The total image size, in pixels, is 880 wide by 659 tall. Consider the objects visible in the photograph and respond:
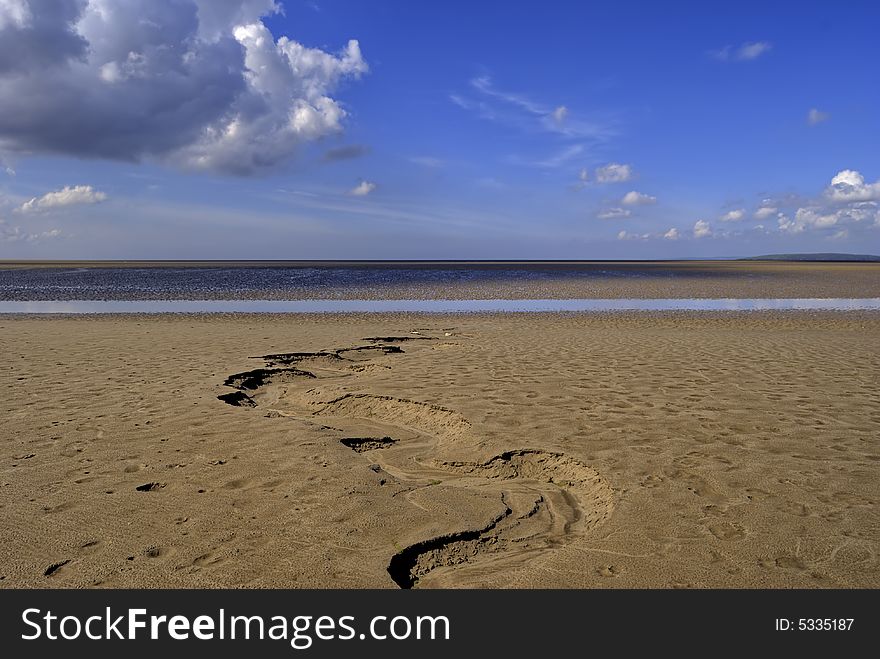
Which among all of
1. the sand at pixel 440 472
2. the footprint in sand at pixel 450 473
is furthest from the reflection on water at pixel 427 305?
the footprint in sand at pixel 450 473

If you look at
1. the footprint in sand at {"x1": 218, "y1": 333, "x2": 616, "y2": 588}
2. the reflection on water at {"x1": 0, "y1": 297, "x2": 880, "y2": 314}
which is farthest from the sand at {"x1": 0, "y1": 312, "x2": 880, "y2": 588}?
the reflection on water at {"x1": 0, "y1": 297, "x2": 880, "y2": 314}

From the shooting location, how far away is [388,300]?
1235 inches

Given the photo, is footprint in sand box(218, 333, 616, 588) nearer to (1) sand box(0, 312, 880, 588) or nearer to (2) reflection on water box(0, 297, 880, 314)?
(1) sand box(0, 312, 880, 588)

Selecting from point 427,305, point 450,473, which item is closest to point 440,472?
point 450,473

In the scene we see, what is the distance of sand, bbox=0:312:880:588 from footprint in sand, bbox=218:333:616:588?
30 millimetres

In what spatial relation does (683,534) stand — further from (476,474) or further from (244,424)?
(244,424)

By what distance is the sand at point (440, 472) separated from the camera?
13.5 feet

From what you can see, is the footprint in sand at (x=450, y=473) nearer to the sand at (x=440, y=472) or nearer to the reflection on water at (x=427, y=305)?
the sand at (x=440, y=472)

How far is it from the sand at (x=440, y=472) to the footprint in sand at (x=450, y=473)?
3 centimetres

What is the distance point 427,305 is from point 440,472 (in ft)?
73.4
